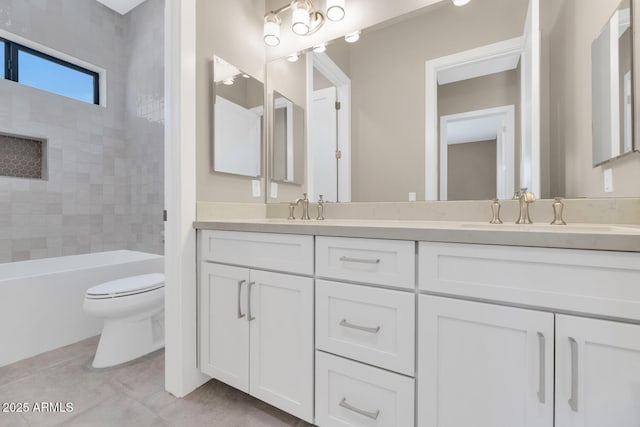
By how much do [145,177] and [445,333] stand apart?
10.0 feet

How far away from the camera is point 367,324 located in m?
0.99

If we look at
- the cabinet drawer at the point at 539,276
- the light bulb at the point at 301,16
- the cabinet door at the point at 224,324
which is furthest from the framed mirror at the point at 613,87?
the cabinet door at the point at 224,324

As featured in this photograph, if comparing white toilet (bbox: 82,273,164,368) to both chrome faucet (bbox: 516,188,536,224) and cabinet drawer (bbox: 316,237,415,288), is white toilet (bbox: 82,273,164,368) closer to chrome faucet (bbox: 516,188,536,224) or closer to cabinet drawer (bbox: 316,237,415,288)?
cabinet drawer (bbox: 316,237,415,288)

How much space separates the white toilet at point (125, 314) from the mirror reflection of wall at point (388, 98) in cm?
123

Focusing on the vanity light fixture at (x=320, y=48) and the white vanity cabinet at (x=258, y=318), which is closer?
the white vanity cabinet at (x=258, y=318)

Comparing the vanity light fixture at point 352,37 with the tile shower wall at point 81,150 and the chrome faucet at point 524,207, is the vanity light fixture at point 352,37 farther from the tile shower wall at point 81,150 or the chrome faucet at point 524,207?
the tile shower wall at point 81,150

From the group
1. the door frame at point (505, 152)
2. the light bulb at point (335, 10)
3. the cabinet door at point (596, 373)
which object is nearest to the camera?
the cabinet door at point (596, 373)

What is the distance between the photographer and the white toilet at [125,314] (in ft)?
5.43

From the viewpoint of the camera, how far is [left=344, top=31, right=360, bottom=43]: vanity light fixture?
1.65 meters

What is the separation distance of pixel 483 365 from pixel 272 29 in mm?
2050

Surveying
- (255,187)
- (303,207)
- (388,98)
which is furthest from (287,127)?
(388,98)

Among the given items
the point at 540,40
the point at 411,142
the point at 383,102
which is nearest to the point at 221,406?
the point at 411,142

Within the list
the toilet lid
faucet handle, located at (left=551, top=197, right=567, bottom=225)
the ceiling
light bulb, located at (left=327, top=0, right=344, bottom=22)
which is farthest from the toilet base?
the ceiling

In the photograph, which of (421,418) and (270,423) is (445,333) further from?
(270,423)
